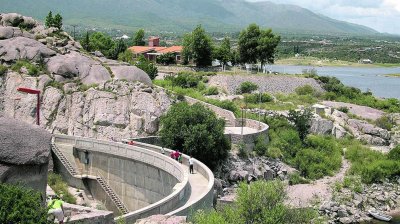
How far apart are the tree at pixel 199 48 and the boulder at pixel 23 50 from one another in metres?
38.7

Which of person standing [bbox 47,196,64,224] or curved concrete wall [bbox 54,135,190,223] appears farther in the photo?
curved concrete wall [bbox 54,135,190,223]

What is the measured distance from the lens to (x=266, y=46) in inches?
3654

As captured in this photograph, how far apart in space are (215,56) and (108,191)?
60751 millimetres

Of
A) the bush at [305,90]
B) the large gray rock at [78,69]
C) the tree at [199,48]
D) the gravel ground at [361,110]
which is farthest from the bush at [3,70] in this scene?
the tree at [199,48]

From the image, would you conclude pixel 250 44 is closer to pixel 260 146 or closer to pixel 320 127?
pixel 320 127

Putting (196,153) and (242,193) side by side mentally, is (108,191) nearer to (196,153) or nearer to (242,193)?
(196,153)

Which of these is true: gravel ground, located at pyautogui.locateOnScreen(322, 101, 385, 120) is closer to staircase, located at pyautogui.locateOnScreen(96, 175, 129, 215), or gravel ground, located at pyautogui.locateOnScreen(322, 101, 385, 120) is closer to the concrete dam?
the concrete dam

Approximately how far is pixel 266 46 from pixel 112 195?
59.0m

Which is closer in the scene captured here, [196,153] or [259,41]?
[196,153]

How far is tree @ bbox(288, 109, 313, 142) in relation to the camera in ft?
194

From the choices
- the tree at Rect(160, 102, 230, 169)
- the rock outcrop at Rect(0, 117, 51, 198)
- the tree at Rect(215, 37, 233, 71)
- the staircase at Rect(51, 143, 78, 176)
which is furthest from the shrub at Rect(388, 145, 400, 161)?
the tree at Rect(215, 37, 233, 71)

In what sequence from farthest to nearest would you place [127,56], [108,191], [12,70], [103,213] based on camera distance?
[127,56], [12,70], [108,191], [103,213]

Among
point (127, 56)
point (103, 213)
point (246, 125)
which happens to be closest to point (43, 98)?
point (246, 125)

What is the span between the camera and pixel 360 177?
174 feet
